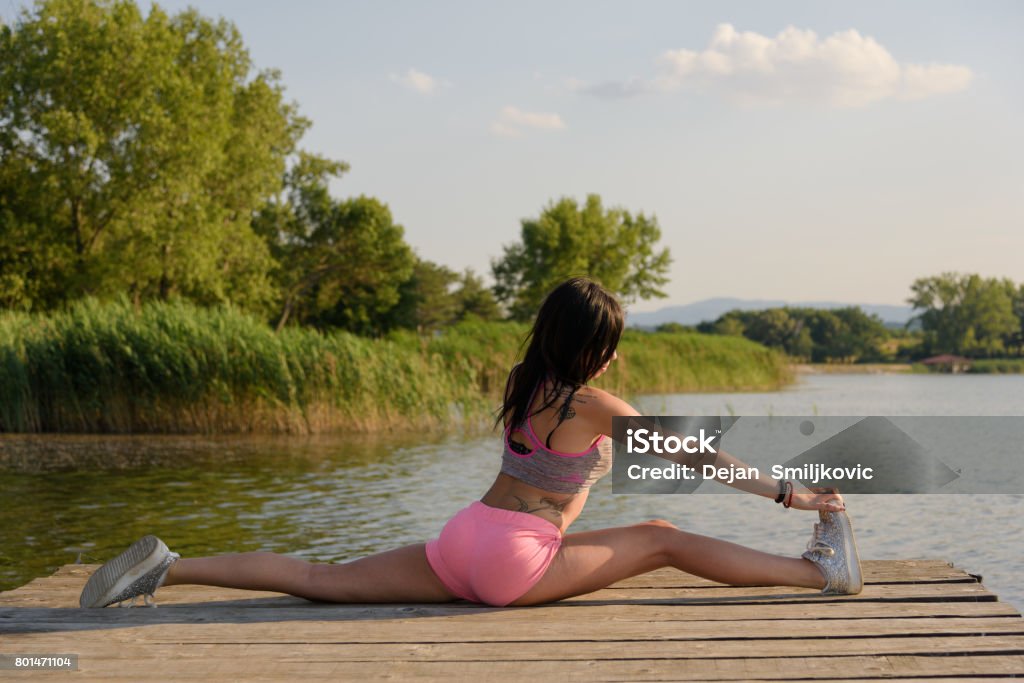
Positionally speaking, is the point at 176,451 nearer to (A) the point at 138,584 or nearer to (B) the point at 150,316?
(B) the point at 150,316

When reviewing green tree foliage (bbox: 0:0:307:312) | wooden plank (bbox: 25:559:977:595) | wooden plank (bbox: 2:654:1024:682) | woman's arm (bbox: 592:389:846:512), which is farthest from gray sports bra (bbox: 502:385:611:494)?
green tree foliage (bbox: 0:0:307:312)

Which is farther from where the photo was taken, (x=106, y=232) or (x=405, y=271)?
(x=405, y=271)

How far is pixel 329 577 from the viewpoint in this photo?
4035mm

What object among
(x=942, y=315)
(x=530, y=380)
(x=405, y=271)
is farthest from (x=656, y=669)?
(x=942, y=315)

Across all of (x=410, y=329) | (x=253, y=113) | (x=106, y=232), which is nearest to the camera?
(x=106, y=232)

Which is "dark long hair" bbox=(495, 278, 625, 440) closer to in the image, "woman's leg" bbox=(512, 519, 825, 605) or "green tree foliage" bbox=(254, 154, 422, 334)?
"woman's leg" bbox=(512, 519, 825, 605)

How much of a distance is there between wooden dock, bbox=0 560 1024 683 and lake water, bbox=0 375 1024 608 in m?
3.29

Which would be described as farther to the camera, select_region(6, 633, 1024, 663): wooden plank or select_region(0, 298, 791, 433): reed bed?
select_region(0, 298, 791, 433): reed bed

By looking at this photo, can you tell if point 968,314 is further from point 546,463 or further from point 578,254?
point 546,463

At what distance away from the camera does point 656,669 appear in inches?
125

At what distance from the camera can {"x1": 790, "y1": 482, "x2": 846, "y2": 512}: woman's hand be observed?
3.84m

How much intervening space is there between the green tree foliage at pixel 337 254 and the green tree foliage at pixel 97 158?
47.2 feet

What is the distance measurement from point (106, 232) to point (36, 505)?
21.7 meters

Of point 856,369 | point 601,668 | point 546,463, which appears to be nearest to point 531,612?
point 546,463
